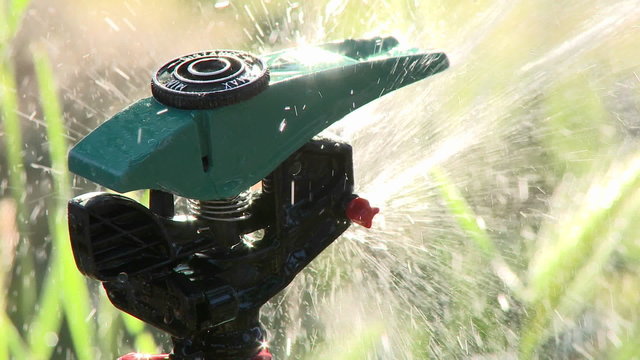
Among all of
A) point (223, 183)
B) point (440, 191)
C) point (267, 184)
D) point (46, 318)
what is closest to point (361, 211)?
point (267, 184)

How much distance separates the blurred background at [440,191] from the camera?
6.17 feet

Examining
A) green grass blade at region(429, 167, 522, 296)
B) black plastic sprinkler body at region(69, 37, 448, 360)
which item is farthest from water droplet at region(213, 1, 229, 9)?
black plastic sprinkler body at region(69, 37, 448, 360)

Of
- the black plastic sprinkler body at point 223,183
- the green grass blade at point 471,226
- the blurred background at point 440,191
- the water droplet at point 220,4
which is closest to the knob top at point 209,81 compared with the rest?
the black plastic sprinkler body at point 223,183

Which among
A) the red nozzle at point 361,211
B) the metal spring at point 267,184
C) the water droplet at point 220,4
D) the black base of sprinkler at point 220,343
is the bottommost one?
the water droplet at point 220,4

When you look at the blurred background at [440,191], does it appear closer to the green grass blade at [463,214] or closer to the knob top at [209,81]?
the green grass blade at [463,214]

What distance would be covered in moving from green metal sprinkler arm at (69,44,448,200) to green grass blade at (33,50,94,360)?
945 millimetres

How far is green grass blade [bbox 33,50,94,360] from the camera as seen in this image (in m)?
1.93

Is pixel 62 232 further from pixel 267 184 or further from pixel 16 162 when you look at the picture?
pixel 267 184

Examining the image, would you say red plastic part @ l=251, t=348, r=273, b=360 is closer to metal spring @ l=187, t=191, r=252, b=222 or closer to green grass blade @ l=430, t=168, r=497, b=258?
metal spring @ l=187, t=191, r=252, b=222

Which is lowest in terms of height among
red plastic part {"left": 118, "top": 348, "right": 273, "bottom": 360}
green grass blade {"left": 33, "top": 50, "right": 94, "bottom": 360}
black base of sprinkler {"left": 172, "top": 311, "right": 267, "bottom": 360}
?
green grass blade {"left": 33, "top": 50, "right": 94, "bottom": 360}

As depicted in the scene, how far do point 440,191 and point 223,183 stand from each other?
0.99 metres

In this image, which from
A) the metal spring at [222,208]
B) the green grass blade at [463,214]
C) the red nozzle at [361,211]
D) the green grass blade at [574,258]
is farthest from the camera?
the green grass blade at [463,214]

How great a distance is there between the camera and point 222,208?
1133 millimetres

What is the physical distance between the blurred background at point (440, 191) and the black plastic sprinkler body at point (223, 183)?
0.49 m
